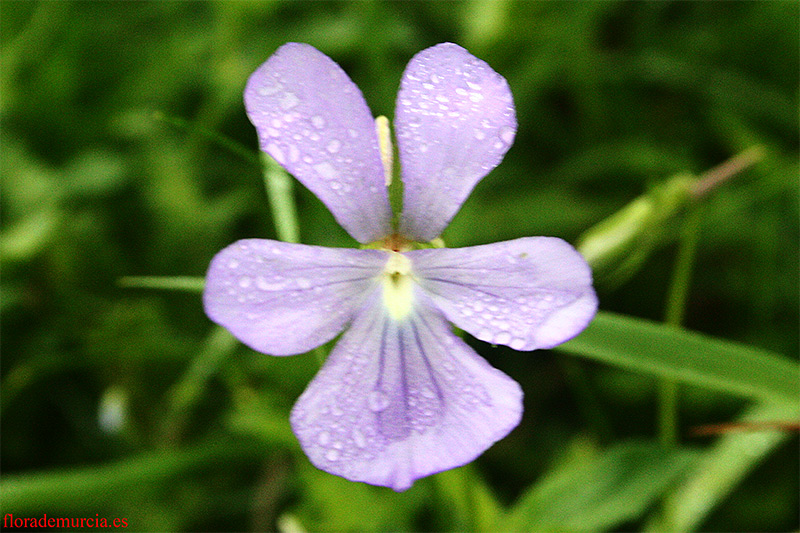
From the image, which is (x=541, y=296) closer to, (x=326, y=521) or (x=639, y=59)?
(x=326, y=521)

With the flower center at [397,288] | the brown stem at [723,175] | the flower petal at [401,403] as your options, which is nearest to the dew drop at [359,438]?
the flower petal at [401,403]

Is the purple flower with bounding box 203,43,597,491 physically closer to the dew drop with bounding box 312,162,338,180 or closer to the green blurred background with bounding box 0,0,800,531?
the dew drop with bounding box 312,162,338,180

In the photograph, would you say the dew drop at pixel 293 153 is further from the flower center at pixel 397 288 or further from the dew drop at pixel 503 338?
the dew drop at pixel 503 338

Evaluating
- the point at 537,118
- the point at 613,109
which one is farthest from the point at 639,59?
the point at 537,118

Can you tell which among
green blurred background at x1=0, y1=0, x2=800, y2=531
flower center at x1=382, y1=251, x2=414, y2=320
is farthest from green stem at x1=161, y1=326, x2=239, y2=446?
flower center at x1=382, y1=251, x2=414, y2=320

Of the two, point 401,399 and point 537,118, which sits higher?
point 537,118

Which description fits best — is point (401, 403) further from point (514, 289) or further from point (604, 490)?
point (604, 490)

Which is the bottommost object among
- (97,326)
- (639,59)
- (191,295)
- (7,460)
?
(7,460)
